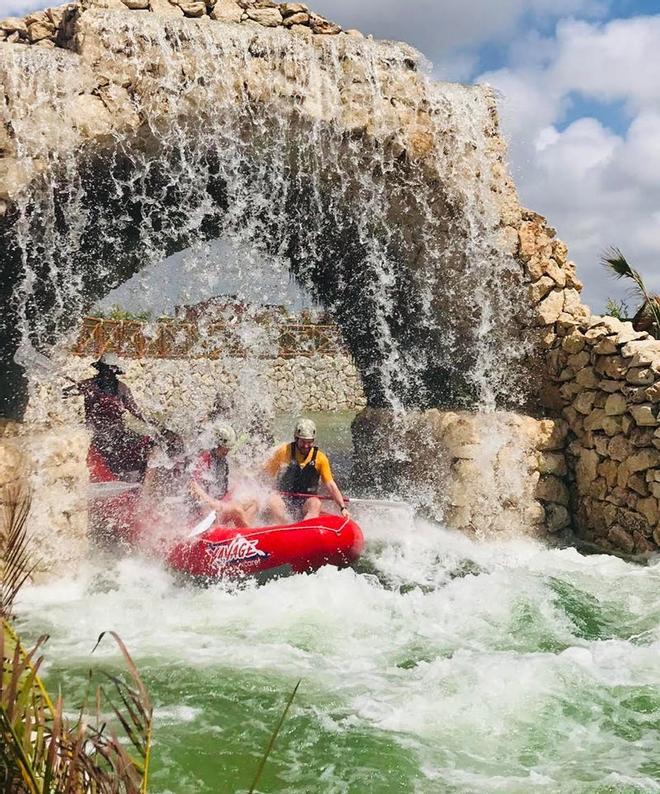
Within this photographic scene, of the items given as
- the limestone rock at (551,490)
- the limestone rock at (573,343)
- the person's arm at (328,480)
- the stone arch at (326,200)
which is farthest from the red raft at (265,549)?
the limestone rock at (573,343)

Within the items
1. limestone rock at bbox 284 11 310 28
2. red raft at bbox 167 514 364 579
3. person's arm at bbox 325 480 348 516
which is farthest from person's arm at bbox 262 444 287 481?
limestone rock at bbox 284 11 310 28

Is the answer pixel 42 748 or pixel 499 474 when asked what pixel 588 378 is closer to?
pixel 499 474

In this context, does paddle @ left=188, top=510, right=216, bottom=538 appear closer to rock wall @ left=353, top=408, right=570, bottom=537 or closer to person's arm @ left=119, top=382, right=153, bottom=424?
person's arm @ left=119, top=382, right=153, bottom=424

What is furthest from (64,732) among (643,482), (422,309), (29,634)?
(422,309)

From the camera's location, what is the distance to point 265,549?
638cm

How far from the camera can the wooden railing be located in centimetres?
2149

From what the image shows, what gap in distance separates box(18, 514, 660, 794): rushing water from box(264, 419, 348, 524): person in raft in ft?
2.60

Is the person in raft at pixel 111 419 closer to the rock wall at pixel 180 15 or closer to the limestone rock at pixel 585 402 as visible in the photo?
the rock wall at pixel 180 15

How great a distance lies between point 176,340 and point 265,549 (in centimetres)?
1657

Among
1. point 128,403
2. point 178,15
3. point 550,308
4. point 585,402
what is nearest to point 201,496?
point 128,403

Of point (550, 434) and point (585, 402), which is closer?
point (585, 402)

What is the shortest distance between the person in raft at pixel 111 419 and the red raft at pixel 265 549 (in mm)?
1919

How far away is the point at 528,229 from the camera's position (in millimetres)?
8703

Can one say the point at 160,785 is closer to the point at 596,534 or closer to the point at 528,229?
the point at 596,534
